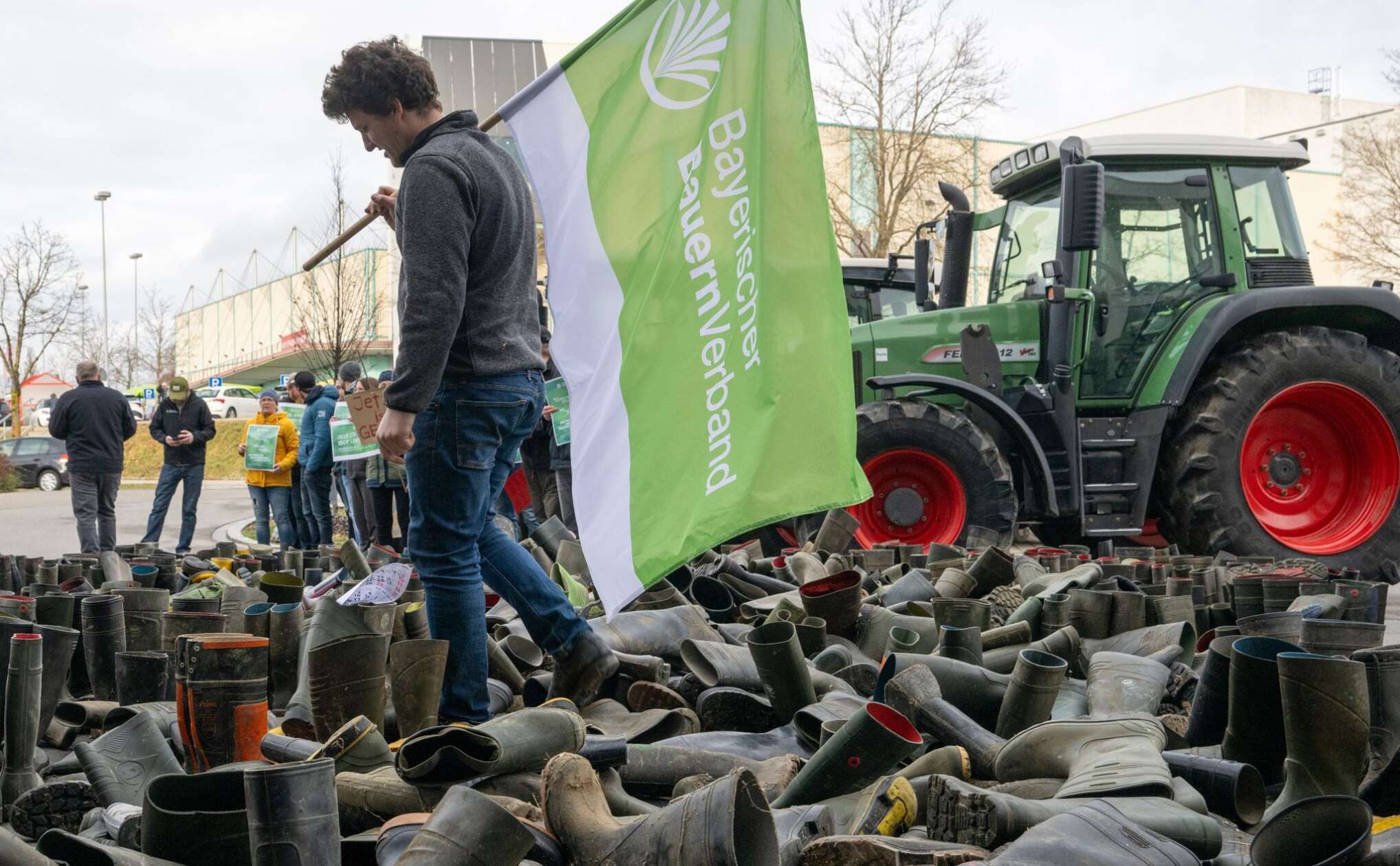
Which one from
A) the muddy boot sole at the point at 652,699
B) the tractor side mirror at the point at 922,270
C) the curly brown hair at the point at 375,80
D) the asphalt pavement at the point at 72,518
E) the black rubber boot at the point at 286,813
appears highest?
the tractor side mirror at the point at 922,270

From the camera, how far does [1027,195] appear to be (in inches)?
342

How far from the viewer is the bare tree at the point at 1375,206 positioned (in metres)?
29.3

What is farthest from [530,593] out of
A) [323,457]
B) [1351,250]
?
[1351,250]

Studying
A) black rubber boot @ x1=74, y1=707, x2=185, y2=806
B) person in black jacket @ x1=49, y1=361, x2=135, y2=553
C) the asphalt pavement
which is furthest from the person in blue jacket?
black rubber boot @ x1=74, y1=707, x2=185, y2=806

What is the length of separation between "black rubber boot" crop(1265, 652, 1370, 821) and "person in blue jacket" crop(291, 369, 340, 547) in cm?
907

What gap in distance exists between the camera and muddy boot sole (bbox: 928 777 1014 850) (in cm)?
229

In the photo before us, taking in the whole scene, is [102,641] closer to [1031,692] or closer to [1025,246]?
[1031,692]

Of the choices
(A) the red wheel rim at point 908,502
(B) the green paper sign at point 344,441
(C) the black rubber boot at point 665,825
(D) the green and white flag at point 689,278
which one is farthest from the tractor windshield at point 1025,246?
(C) the black rubber boot at point 665,825

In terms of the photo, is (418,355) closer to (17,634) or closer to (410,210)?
(410,210)

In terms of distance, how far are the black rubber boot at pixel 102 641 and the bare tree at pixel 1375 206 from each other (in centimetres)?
3122

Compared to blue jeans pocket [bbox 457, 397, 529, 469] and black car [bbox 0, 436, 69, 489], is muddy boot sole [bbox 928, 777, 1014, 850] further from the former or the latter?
black car [bbox 0, 436, 69, 489]

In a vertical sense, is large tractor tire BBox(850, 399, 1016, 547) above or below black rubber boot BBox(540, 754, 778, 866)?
above

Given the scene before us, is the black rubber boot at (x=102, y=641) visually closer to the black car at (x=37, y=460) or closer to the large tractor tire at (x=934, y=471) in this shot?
the large tractor tire at (x=934, y=471)

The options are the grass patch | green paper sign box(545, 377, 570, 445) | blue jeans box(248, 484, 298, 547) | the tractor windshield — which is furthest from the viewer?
the grass patch
